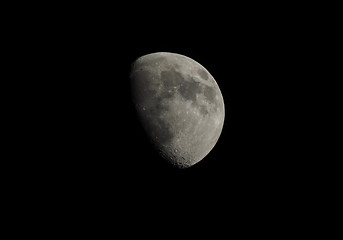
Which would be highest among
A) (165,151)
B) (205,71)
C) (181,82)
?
(205,71)

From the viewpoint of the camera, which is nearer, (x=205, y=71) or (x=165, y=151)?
(x=165, y=151)

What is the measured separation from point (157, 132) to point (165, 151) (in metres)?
0.32

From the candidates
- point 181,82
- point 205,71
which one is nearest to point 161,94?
point 181,82

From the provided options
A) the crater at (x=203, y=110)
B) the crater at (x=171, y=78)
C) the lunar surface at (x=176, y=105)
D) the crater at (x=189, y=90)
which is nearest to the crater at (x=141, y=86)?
the lunar surface at (x=176, y=105)

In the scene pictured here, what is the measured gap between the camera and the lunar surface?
389 cm

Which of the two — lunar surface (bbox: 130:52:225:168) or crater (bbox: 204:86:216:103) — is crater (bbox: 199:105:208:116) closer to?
lunar surface (bbox: 130:52:225:168)

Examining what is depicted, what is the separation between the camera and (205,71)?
453 cm

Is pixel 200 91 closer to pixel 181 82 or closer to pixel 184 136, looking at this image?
pixel 181 82

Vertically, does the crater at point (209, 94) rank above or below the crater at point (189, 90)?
above

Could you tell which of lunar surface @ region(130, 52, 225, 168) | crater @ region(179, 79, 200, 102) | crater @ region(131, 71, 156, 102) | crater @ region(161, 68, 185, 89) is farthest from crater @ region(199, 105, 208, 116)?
crater @ region(131, 71, 156, 102)

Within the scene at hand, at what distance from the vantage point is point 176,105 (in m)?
3.91

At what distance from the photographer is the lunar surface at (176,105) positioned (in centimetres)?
389

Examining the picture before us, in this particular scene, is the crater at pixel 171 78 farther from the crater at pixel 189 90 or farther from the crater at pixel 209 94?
the crater at pixel 209 94

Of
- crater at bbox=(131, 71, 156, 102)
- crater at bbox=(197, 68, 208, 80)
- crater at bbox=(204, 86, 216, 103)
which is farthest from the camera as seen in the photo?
crater at bbox=(197, 68, 208, 80)
